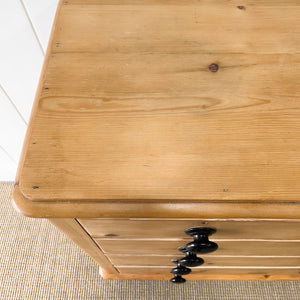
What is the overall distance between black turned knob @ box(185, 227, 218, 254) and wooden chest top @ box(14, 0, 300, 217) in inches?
4.6

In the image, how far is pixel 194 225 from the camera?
483 mm

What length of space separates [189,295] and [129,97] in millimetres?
779

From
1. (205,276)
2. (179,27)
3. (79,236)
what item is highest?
(179,27)

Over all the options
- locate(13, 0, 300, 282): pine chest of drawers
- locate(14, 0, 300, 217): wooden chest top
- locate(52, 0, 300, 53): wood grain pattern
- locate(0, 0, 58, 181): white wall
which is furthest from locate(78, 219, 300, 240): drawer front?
locate(0, 0, 58, 181): white wall

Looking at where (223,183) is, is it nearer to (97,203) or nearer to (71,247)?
(97,203)

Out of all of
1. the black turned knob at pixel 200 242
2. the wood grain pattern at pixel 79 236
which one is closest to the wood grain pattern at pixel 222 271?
the wood grain pattern at pixel 79 236

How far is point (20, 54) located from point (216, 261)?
2.31ft

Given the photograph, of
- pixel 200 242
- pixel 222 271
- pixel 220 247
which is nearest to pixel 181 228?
pixel 200 242

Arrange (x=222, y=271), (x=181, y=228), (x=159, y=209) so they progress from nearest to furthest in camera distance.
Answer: (x=159, y=209) → (x=181, y=228) → (x=222, y=271)

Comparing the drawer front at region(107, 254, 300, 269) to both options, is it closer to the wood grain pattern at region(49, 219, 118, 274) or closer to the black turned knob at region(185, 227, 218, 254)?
the wood grain pattern at region(49, 219, 118, 274)

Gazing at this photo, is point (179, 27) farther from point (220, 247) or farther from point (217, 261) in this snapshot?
point (217, 261)

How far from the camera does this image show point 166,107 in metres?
0.44

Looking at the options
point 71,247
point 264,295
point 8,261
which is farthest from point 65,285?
point 264,295

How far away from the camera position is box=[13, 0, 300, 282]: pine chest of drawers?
1.26 ft
